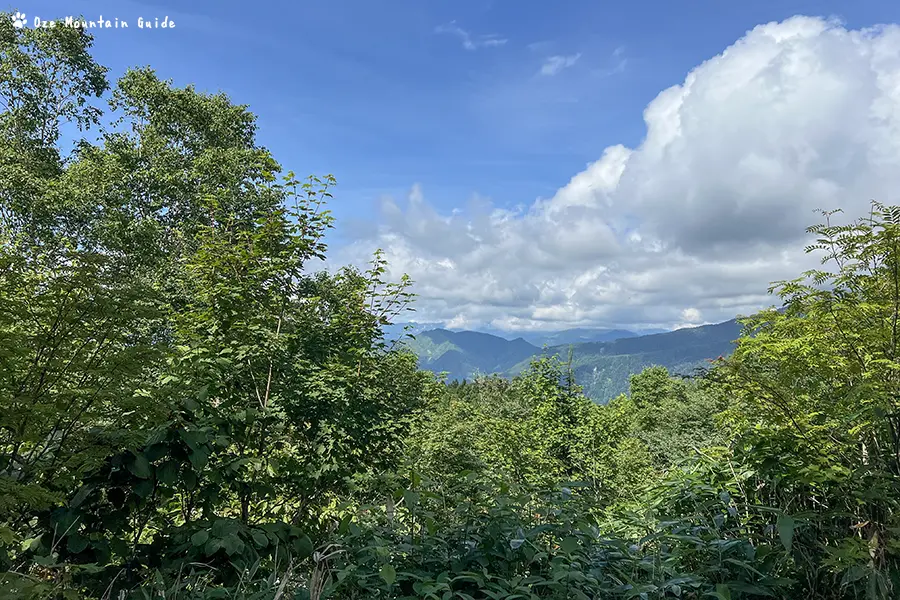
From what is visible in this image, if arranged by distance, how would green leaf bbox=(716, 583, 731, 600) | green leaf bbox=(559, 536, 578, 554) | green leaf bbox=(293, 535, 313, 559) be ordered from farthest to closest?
1. green leaf bbox=(293, 535, 313, 559)
2. green leaf bbox=(559, 536, 578, 554)
3. green leaf bbox=(716, 583, 731, 600)

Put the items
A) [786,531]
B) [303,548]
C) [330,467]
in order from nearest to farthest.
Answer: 1. [786,531]
2. [303,548]
3. [330,467]

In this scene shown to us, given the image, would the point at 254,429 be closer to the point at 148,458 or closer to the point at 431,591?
the point at 148,458

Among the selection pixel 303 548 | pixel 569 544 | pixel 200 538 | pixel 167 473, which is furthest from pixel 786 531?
pixel 167 473

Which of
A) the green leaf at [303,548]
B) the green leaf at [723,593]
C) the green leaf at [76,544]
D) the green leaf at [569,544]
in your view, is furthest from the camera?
the green leaf at [303,548]

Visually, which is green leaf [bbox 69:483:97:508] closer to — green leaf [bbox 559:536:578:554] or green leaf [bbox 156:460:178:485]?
green leaf [bbox 156:460:178:485]

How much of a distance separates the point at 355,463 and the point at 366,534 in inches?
76.2

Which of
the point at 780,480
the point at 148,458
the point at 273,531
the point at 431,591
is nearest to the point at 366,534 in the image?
the point at 273,531

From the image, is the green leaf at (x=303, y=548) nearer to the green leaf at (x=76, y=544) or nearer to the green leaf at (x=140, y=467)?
the green leaf at (x=140, y=467)

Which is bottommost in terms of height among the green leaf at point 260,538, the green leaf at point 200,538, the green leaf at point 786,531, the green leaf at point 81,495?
the green leaf at point 260,538

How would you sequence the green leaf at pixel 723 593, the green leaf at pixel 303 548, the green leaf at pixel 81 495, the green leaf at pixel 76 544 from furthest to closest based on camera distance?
1. the green leaf at pixel 303 548
2. the green leaf at pixel 81 495
3. the green leaf at pixel 76 544
4. the green leaf at pixel 723 593

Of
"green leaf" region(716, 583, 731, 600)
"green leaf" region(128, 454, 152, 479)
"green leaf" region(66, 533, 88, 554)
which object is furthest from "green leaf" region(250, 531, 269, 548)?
"green leaf" region(716, 583, 731, 600)

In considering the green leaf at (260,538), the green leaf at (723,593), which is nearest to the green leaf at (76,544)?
the green leaf at (260,538)

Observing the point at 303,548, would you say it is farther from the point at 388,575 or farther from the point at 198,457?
the point at 388,575

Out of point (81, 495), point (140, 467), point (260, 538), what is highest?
point (140, 467)
